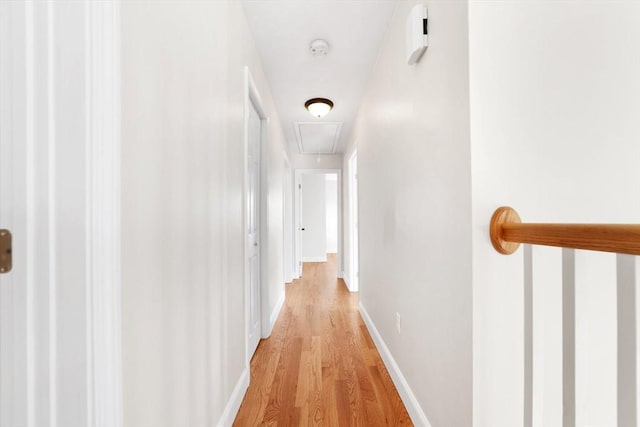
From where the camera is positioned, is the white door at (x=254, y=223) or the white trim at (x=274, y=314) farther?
the white trim at (x=274, y=314)

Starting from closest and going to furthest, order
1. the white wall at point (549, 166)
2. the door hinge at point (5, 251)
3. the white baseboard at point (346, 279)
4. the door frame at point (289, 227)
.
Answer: the door hinge at point (5, 251) → the white wall at point (549, 166) → the white baseboard at point (346, 279) → the door frame at point (289, 227)

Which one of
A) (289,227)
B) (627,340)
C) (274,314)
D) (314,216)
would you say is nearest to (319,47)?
(627,340)

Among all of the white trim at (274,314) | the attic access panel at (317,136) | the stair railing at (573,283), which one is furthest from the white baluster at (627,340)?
the attic access panel at (317,136)

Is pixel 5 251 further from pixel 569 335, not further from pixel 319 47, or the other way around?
pixel 319 47

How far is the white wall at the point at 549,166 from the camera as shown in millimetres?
1009

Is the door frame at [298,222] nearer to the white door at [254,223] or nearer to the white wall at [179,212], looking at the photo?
the white door at [254,223]

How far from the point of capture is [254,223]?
257 cm

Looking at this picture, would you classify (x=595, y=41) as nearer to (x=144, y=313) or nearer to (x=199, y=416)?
(x=144, y=313)

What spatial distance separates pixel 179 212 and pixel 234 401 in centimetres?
120

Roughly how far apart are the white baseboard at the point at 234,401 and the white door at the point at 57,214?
3.21ft

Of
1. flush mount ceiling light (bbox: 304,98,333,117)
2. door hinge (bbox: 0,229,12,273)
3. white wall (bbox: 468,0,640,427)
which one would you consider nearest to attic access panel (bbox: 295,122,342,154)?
flush mount ceiling light (bbox: 304,98,333,117)

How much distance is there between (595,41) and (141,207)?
5.69 ft

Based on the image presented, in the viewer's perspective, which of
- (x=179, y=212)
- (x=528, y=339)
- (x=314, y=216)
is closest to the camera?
(x=528, y=339)

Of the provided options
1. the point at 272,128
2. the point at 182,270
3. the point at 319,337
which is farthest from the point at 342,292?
the point at 182,270
